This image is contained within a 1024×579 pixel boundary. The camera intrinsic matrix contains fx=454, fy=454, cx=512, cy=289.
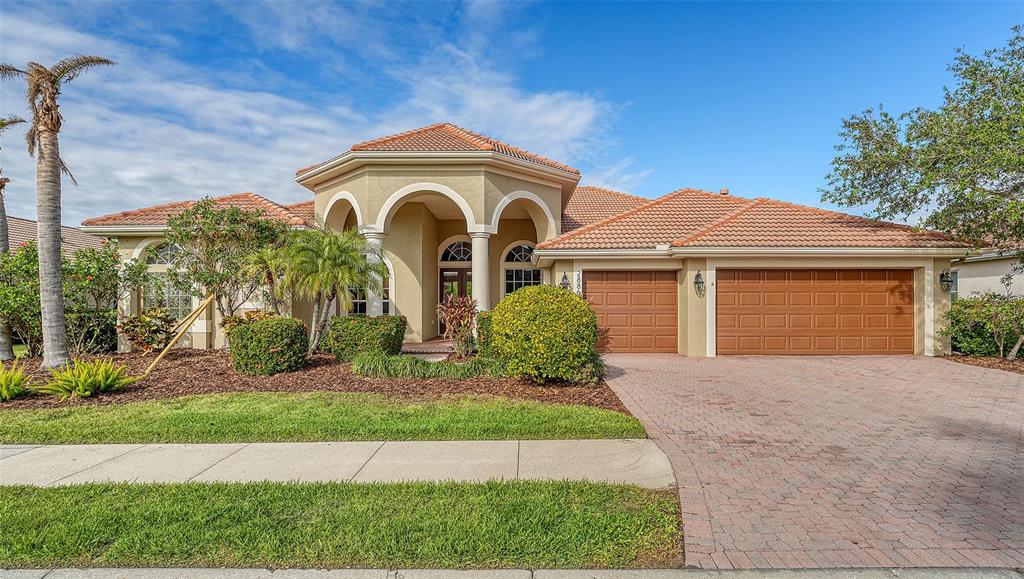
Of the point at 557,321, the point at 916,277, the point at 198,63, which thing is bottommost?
the point at 557,321

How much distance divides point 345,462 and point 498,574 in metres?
2.55

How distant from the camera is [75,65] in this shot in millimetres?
8758

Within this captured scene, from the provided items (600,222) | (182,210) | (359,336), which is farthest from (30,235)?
(600,222)

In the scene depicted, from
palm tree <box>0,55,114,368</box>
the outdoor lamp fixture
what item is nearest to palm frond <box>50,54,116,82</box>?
palm tree <box>0,55,114,368</box>

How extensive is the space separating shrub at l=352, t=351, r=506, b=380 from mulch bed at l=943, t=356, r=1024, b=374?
36.7 feet

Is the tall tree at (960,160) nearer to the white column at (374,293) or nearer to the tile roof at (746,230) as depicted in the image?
the tile roof at (746,230)

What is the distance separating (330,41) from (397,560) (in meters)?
12.0

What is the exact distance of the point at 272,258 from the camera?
10.6m

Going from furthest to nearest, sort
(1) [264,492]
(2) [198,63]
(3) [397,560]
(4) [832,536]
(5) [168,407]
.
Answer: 1. (2) [198,63]
2. (5) [168,407]
3. (1) [264,492]
4. (4) [832,536]
5. (3) [397,560]

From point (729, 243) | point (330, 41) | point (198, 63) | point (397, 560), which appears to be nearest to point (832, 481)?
point (397, 560)

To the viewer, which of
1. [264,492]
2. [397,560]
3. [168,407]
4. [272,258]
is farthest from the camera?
[272,258]

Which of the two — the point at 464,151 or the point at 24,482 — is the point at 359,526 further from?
the point at 464,151

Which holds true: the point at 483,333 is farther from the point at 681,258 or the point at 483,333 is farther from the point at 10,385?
the point at 10,385

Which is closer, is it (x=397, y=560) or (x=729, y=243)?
(x=397, y=560)
